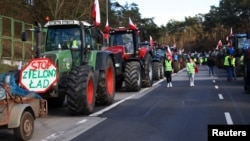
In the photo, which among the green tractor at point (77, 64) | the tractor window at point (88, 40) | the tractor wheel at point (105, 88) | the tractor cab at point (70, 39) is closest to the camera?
the green tractor at point (77, 64)

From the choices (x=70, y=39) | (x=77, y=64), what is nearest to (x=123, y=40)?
(x=70, y=39)

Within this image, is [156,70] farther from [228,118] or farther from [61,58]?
[228,118]

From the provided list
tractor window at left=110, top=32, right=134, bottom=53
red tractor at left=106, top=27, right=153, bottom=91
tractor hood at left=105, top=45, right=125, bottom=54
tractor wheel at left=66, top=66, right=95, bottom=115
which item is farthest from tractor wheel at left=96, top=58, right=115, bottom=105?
tractor window at left=110, top=32, right=134, bottom=53

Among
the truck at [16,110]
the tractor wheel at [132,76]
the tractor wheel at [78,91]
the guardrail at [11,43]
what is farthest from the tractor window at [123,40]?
the truck at [16,110]

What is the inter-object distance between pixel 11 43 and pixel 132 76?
783 cm

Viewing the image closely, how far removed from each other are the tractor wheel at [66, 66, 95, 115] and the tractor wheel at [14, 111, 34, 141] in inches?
106

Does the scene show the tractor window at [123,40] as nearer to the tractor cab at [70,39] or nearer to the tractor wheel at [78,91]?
the tractor cab at [70,39]

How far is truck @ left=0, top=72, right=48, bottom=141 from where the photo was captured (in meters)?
9.22

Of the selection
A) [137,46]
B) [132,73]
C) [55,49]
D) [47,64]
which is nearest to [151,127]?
[47,64]

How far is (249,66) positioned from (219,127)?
14.3 m

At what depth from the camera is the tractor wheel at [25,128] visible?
30.7ft

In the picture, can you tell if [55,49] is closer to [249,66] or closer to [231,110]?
[231,110]

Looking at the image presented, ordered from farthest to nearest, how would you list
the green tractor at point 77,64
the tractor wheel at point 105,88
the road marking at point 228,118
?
1. the tractor wheel at point 105,88
2. the green tractor at point 77,64
3. the road marking at point 228,118

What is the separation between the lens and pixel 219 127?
5.92 m
